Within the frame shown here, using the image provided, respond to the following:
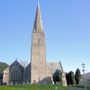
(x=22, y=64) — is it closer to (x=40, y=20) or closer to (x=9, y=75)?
(x=9, y=75)

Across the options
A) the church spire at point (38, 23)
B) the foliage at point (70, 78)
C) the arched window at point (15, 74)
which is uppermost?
the church spire at point (38, 23)

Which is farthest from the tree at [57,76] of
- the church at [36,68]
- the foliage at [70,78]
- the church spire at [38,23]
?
the church spire at [38,23]

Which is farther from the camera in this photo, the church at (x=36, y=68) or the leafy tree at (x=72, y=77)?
the church at (x=36, y=68)

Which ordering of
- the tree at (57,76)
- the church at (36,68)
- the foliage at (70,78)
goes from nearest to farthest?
the tree at (57,76)
the foliage at (70,78)
the church at (36,68)

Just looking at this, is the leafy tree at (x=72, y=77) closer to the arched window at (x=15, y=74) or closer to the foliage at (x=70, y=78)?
the foliage at (x=70, y=78)

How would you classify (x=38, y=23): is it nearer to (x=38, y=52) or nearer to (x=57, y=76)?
(x=38, y=52)

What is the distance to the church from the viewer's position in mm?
106875

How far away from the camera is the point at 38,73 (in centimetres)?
10694

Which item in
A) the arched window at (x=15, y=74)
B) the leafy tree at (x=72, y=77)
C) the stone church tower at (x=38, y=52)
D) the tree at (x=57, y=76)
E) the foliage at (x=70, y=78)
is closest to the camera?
the tree at (x=57, y=76)

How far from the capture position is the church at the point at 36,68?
107 meters

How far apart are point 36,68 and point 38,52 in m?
6.12

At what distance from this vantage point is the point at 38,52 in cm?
10944

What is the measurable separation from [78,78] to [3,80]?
28.0 meters

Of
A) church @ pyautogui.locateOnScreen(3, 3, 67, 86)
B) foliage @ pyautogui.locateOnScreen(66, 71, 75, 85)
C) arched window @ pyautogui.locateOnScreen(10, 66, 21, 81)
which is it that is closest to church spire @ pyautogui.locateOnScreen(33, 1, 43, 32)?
church @ pyautogui.locateOnScreen(3, 3, 67, 86)
